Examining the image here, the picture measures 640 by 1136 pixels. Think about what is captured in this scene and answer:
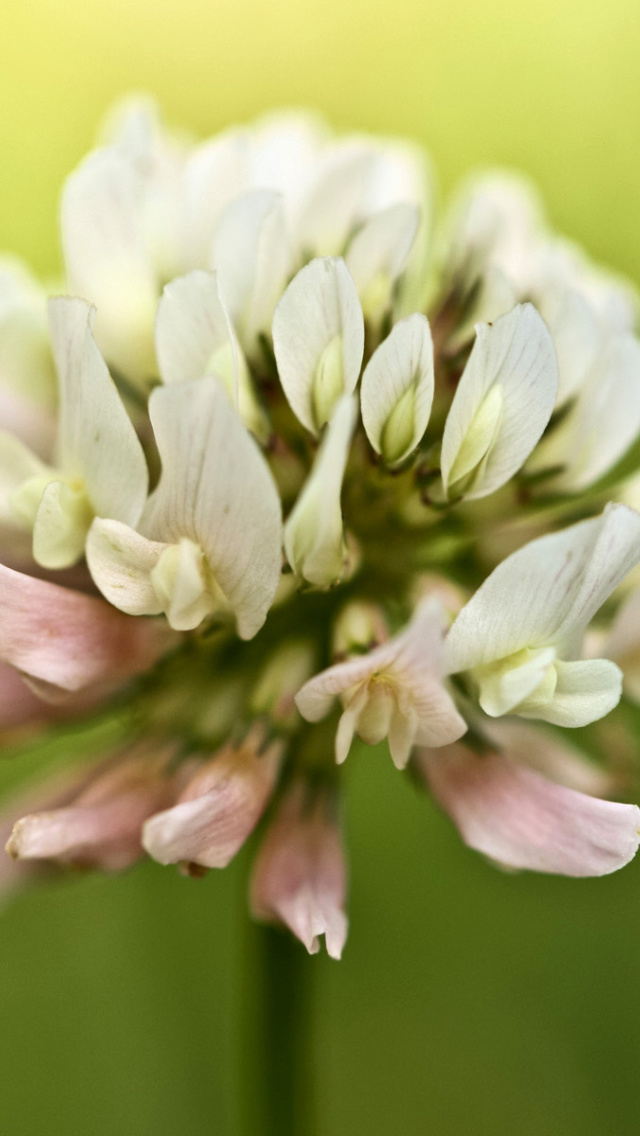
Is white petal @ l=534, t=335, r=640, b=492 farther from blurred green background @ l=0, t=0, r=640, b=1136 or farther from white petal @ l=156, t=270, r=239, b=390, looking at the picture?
blurred green background @ l=0, t=0, r=640, b=1136

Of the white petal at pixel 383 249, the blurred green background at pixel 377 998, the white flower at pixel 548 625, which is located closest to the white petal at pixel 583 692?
the white flower at pixel 548 625

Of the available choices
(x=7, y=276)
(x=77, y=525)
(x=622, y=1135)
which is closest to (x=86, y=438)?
(x=77, y=525)

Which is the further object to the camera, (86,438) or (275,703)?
(275,703)

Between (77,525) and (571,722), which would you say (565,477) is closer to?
(571,722)

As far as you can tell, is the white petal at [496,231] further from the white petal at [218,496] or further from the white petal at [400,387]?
the white petal at [218,496]

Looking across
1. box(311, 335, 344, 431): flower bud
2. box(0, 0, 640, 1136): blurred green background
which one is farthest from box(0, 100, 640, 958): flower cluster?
box(0, 0, 640, 1136): blurred green background

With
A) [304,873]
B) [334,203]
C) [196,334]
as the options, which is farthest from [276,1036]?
[334,203]
